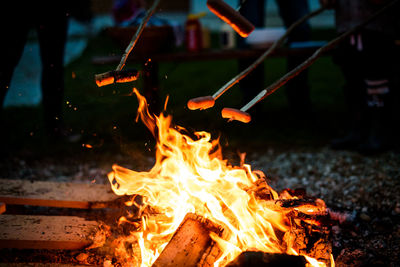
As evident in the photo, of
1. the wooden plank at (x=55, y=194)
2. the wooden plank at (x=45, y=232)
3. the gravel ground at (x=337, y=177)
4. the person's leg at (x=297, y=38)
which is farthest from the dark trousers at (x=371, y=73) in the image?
the wooden plank at (x=45, y=232)

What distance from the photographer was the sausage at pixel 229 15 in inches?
85.0

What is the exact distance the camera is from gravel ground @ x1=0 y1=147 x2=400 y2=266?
8.04 ft

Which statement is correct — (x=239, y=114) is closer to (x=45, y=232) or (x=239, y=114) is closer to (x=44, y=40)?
(x=45, y=232)

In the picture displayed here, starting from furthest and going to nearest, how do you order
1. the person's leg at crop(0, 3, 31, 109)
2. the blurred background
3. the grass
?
the grass, the blurred background, the person's leg at crop(0, 3, 31, 109)

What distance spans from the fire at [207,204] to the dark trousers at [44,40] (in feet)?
4.22

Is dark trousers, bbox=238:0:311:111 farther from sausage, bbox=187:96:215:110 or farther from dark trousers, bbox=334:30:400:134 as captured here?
sausage, bbox=187:96:215:110

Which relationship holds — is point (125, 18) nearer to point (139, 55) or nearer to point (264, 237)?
point (139, 55)

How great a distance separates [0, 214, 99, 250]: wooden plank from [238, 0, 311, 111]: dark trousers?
306 cm

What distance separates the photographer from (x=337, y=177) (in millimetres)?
3551

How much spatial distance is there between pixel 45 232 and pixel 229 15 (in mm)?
1674

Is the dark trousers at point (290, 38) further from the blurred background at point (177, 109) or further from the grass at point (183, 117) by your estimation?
the grass at point (183, 117)

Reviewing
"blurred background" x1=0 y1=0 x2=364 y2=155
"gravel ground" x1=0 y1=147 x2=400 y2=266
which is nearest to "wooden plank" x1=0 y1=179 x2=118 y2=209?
"gravel ground" x1=0 y1=147 x2=400 y2=266

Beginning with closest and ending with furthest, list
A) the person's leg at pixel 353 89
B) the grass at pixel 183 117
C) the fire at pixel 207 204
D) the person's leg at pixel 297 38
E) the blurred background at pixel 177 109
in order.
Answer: the fire at pixel 207 204, the person's leg at pixel 353 89, the blurred background at pixel 177 109, the grass at pixel 183 117, the person's leg at pixel 297 38

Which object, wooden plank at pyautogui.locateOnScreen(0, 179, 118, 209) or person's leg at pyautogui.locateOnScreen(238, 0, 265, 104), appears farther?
person's leg at pyautogui.locateOnScreen(238, 0, 265, 104)
